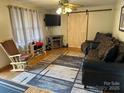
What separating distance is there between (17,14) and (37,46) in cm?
148

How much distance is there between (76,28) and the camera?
547 cm

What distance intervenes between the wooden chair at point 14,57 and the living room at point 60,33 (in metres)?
0.21

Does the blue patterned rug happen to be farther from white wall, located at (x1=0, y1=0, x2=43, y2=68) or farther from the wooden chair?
white wall, located at (x1=0, y1=0, x2=43, y2=68)

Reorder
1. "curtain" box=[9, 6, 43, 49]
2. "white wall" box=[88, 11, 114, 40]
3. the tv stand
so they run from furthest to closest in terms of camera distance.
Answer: the tv stand, "white wall" box=[88, 11, 114, 40], "curtain" box=[9, 6, 43, 49]

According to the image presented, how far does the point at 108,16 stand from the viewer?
15.8 feet

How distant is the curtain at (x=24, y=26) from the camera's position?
3.53 m

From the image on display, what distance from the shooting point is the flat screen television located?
528 cm

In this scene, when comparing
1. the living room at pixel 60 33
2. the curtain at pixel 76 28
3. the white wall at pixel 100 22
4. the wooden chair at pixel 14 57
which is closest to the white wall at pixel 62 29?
the living room at pixel 60 33

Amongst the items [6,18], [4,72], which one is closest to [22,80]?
[4,72]

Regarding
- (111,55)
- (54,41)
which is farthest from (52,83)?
(54,41)

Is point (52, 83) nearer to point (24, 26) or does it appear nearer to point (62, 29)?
point (24, 26)

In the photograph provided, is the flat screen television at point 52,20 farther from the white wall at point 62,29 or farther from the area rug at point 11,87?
the area rug at point 11,87

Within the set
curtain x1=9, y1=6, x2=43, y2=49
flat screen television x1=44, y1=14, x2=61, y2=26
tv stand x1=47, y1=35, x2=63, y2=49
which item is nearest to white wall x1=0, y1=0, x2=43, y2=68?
curtain x1=9, y1=6, x2=43, y2=49

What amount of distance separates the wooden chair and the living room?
21 centimetres
